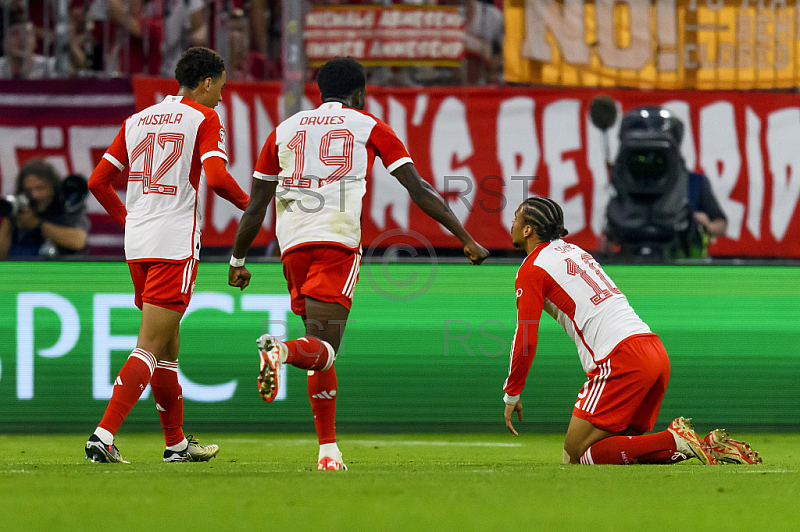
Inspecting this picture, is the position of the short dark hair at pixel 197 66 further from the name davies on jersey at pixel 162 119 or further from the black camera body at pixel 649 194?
the black camera body at pixel 649 194

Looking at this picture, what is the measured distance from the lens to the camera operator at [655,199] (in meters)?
8.02

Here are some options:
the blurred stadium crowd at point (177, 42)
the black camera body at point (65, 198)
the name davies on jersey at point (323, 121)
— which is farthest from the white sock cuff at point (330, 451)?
the blurred stadium crowd at point (177, 42)

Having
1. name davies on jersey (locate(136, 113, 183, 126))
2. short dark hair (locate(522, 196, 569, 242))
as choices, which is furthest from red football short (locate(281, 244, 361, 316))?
short dark hair (locate(522, 196, 569, 242))

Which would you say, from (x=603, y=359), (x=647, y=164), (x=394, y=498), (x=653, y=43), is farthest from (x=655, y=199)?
(x=394, y=498)

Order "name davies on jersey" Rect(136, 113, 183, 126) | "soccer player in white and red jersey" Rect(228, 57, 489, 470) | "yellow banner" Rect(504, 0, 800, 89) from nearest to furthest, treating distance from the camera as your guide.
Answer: "soccer player in white and red jersey" Rect(228, 57, 489, 470) → "name davies on jersey" Rect(136, 113, 183, 126) → "yellow banner" Rect(504, 0, 800, 89)

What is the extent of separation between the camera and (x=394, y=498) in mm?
3719

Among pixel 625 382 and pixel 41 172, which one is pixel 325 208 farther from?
pixel 41 172

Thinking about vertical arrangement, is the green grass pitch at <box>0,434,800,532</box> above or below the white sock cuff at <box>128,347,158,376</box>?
below

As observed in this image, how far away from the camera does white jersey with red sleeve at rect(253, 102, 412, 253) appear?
15.9 feet

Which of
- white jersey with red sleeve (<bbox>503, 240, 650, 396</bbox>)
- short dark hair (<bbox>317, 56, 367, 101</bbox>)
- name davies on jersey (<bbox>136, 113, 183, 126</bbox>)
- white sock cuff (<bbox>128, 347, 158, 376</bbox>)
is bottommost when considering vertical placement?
white sock cuff (<bbox>128, 347, 158, 376</bbox>)

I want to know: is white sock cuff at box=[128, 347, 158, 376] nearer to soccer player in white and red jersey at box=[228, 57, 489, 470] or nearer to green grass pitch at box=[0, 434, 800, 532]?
green grass pitch at box=[0, 434, 800, 532]

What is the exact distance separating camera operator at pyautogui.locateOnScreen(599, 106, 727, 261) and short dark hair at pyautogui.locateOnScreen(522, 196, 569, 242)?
247cm

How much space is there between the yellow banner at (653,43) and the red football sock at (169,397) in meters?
4.85

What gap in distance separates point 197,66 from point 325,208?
1110 mm
